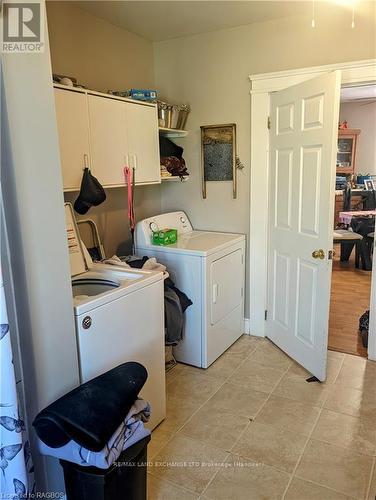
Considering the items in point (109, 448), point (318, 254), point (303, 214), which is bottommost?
point (109, 448)

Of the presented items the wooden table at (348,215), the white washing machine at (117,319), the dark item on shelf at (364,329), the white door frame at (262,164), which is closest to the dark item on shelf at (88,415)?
the white washing machine at (117,319)

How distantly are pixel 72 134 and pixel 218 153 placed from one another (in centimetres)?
143

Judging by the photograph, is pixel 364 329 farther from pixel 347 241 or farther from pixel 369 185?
pixel 369 185

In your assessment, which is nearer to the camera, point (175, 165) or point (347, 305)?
point (175, 165)

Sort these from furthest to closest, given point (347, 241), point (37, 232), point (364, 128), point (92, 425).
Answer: point (364, 128)
point (347, 241)
point (37, 232)
point (92, 425)

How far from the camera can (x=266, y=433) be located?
2266 mm

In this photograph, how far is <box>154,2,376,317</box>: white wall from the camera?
277cm

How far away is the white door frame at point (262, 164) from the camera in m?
2.77

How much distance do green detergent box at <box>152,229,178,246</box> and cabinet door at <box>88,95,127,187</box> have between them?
52 centimetres

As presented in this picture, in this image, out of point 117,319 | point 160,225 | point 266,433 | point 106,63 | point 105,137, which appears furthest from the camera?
point 160,225

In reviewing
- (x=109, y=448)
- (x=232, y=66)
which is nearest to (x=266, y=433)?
(x=109, y=448)

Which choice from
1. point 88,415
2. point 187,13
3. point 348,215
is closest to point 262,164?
point 187,13

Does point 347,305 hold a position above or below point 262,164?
below

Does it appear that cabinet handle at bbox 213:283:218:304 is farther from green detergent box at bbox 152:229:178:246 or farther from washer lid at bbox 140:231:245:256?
green detergent box at bbox 152:229:178:246
